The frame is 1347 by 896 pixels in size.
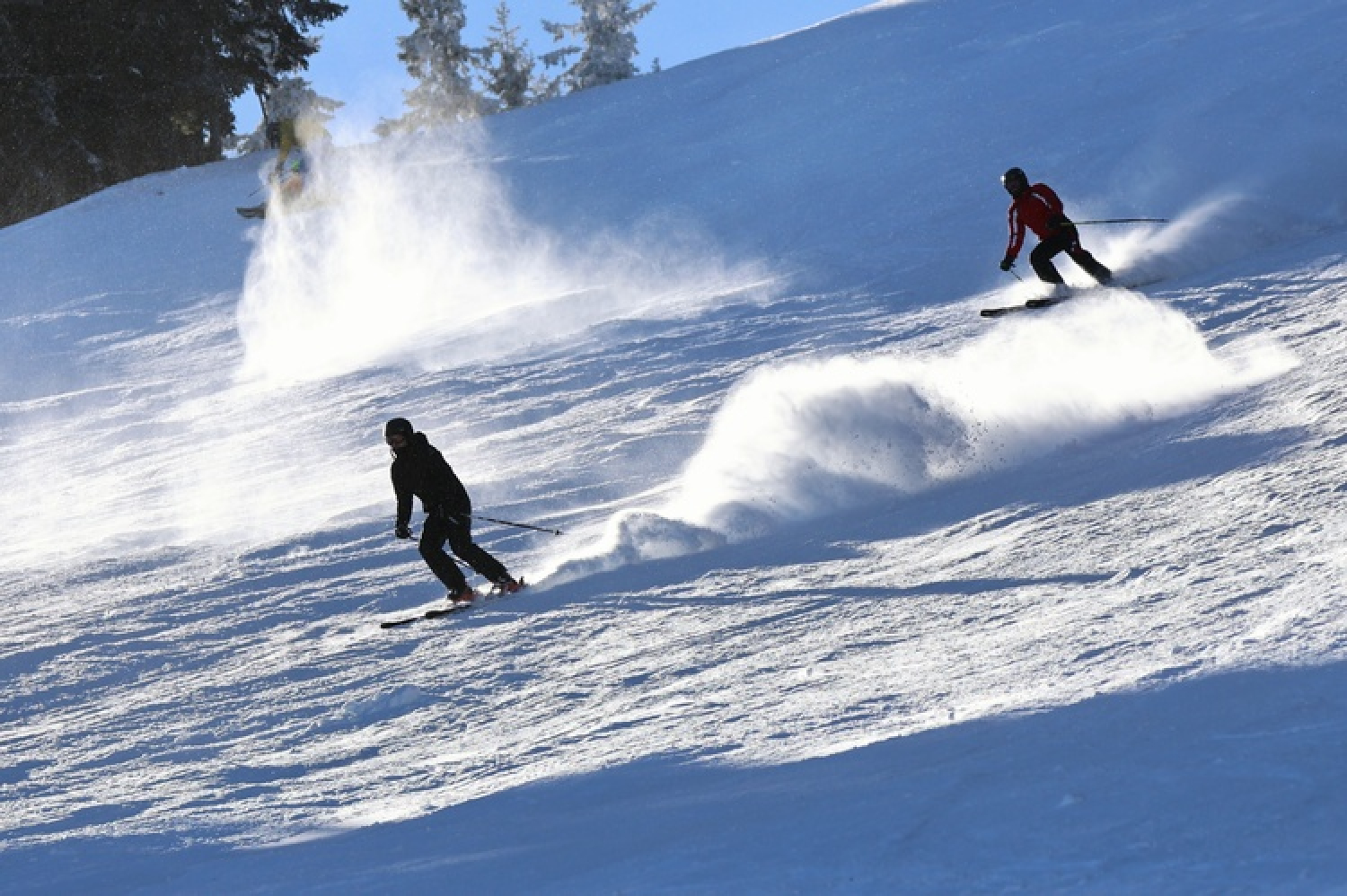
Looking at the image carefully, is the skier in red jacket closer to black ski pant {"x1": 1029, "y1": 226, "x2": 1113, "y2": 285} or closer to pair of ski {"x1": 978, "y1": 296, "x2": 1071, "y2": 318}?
black ski pant {"x1": 1029, "y1": 226, "x2": 1113, "y2": 285}

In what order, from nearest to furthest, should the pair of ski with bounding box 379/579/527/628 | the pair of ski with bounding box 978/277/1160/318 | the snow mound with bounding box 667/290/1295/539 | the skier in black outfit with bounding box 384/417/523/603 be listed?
the pair of ski with bounding box 379/579/527/628, the skier in black outfit with bounding box 384/417/523/603, the snow mound with bounding box 667/290/1295/539, the pair of ski with bounding box 978/277/1160/318

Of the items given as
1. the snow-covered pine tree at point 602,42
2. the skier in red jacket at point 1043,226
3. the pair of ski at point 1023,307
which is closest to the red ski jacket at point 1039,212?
the skier in red jacket at point 1043,226

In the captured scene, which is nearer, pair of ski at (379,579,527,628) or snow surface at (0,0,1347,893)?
snow surface at (0,0,1347,893)

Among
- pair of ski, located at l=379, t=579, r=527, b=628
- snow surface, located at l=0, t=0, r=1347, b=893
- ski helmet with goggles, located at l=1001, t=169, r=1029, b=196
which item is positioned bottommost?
pair of ski, located at l=379, t=579, r=527, b=628

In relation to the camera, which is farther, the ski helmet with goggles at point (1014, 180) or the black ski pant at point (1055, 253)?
the black ski pant at point (1055, 253)

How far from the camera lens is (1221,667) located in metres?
4.99

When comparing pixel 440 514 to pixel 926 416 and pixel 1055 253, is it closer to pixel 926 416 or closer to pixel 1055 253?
pixel 926 416

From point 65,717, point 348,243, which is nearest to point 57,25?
point 348,243

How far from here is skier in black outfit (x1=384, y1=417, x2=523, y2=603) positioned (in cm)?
1026

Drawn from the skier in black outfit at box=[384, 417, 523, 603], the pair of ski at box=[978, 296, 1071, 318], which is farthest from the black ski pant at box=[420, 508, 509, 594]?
the pair of ski at box=[978, 296, 1071, 318]

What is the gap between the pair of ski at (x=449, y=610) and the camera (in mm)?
9930

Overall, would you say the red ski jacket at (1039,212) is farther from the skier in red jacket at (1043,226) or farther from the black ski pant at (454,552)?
the black ski pant at (454,552)

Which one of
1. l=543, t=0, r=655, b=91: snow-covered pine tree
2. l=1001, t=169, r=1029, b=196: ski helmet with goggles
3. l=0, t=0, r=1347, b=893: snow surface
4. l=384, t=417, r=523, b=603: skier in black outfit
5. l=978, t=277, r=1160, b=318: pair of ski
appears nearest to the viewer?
l=0, t=0, r=1347, b=893: snow surface

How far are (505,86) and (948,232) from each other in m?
32.6
